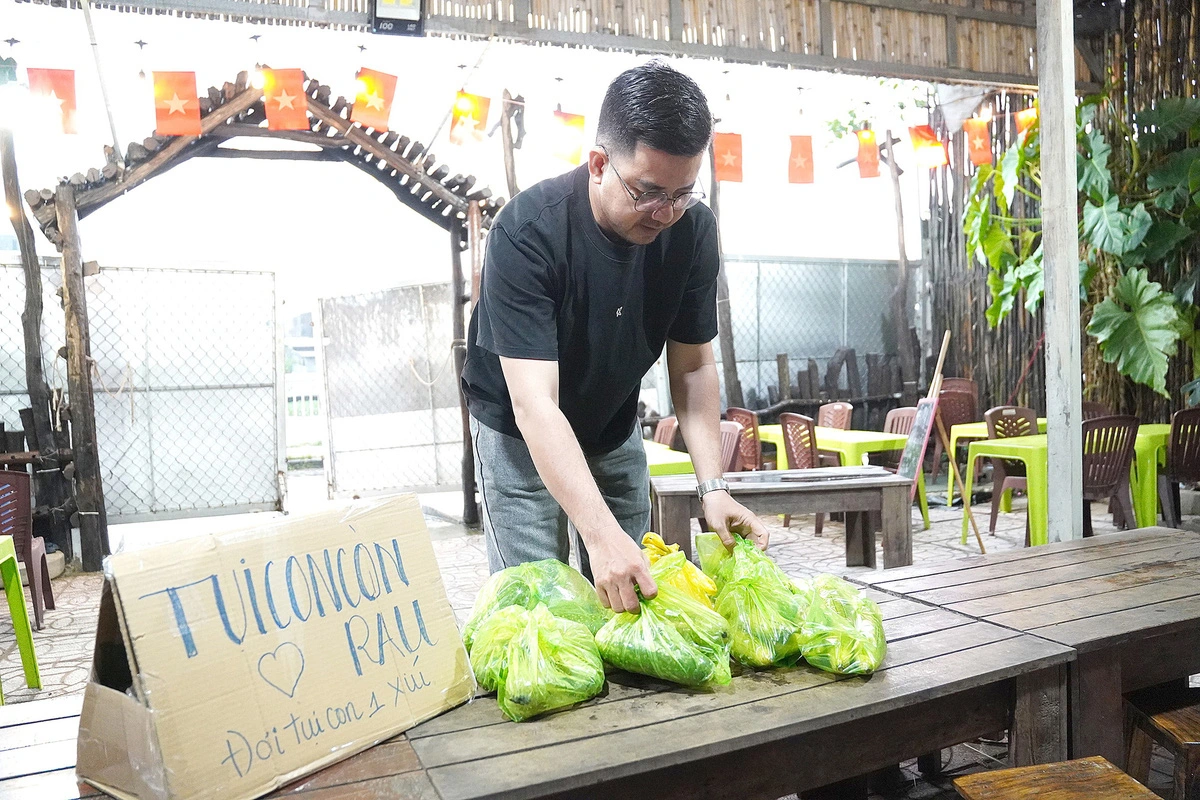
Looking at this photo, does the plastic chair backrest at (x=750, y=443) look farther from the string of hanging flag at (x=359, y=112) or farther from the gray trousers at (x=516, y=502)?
the gray trousers at (x=516, y=502)

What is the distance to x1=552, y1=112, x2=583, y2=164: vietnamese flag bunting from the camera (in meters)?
6.60

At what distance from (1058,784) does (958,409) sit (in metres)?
7.91

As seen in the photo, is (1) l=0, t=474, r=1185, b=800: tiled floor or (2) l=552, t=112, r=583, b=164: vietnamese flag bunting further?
(2) l=552, t=112, r=583, b=164: vietnamese flag bunting

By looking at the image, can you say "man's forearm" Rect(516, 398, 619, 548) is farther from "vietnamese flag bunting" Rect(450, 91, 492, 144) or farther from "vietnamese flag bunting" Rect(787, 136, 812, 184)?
"vietnamese flag bunting" Rect(787, 136, 812, 184)

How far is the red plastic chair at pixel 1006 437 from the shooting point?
641 cm

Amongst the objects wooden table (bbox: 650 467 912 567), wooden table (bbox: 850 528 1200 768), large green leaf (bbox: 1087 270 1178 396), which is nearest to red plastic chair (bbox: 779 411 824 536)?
wooden table (bbox: 650 467 912 567)

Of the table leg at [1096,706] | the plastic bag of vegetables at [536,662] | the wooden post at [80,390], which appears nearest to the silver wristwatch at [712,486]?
the plastic bag of vegetables at [536,662]

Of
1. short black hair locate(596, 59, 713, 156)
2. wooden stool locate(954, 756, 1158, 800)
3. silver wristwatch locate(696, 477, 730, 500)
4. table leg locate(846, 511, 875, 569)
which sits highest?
short black hair locate(596, 59, 713, 156)

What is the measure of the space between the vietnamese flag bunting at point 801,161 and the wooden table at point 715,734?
6.23 metres

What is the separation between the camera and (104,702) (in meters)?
1.36

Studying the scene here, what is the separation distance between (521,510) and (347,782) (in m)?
0.97

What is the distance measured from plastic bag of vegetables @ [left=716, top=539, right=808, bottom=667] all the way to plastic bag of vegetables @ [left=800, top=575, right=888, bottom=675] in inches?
1.2

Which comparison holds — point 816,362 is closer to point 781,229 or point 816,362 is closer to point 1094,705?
point 781,229

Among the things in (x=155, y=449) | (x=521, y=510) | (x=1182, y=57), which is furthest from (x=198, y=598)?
(x=1182, y=57)
